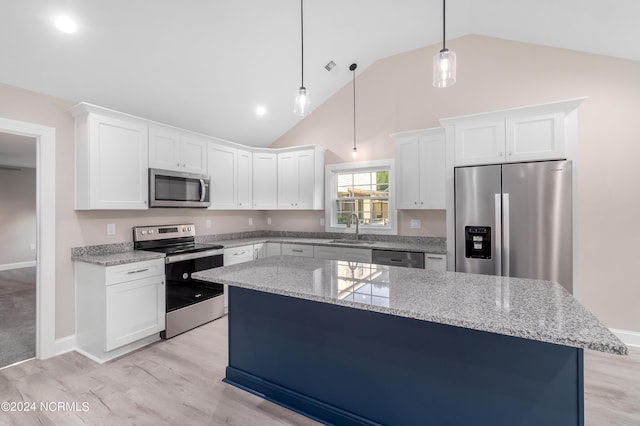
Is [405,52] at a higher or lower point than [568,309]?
higher

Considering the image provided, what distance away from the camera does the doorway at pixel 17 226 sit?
443 centimetres

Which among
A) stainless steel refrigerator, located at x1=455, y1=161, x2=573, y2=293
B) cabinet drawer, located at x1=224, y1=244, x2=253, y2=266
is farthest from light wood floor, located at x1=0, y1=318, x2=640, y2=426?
cabinet drawer, located at x1=224, y1=244, x2=253, y2=266

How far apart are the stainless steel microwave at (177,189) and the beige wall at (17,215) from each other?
5968 mm

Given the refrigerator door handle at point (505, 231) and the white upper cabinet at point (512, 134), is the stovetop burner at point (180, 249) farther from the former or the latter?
the refrigerator door handle at point (505, 231)

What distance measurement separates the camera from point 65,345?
116 inches

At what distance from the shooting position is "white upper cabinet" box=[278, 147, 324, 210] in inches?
180

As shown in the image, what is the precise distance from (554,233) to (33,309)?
628 cm

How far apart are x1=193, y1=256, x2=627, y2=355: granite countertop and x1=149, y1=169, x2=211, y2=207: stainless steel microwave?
1.76 metres

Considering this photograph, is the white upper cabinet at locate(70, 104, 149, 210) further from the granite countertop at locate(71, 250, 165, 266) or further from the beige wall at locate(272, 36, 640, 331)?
the beige wall at locate(272, 36, 640, 331)

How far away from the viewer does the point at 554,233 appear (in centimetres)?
274

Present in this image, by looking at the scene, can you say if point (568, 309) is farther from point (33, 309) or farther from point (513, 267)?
point (33, 309)

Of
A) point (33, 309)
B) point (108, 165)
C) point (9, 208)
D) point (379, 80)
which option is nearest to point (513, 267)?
point (379, 80)

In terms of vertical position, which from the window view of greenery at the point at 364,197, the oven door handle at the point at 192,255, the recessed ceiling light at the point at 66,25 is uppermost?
the recessed ceiling light at the point at 66,25

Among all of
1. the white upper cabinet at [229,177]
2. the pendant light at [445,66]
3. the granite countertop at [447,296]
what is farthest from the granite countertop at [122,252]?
the pendant light at [445,66]
